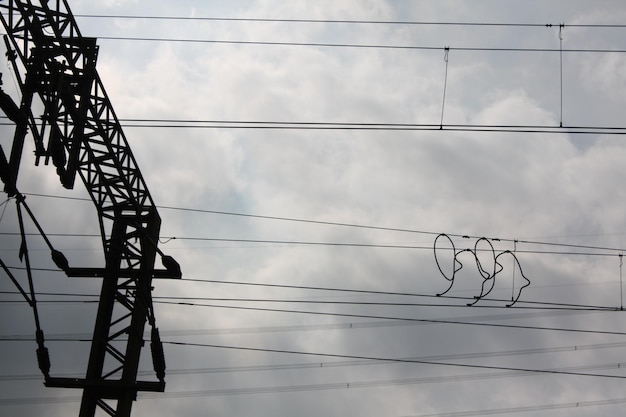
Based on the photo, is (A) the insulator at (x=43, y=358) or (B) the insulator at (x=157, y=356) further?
(B) the insulator at (x=157, y=356)

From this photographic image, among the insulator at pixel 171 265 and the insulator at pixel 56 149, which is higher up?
the insulator at pixel 56 149

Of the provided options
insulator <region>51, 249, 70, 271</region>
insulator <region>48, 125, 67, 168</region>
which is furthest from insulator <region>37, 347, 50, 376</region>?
insulator <region>48, 125, 67, 168</region>

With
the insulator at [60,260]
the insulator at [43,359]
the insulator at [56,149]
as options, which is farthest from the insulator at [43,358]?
the insulator at [56,149]

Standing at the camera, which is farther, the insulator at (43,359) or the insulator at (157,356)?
the insulator at (157,356)

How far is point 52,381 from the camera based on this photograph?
20281 millimetres

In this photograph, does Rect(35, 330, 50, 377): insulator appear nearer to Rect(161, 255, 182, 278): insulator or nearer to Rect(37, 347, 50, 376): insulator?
Rect(37, 347, 50, 376): insulator

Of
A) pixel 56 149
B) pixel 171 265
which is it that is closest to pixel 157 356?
pixel 171 265

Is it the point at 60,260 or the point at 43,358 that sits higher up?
the point at 60,260

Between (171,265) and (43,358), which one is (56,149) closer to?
(171,265)

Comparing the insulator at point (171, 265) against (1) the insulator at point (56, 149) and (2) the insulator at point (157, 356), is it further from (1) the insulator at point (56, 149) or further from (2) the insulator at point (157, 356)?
(1) the insulator at point (56, 149)

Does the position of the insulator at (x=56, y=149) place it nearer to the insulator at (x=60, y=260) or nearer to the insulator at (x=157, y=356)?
the insulator at (x=60, y=260)

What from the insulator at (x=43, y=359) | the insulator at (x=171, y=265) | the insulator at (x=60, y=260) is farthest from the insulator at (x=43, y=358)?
the insulator at (x=171, y=265)

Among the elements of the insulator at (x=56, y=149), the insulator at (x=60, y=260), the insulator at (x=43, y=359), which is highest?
the insulator at (x=56, y=149)

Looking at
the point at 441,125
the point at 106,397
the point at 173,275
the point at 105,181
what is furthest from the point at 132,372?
the point at 441,125
